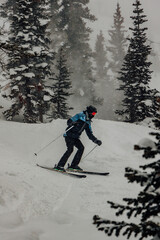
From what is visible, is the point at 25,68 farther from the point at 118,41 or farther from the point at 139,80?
the point at 118,41

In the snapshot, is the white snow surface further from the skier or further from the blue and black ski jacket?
the blue and black ski jacket

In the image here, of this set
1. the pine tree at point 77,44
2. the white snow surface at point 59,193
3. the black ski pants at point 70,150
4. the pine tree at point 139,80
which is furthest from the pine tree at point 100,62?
the black ski pants at point 70,150

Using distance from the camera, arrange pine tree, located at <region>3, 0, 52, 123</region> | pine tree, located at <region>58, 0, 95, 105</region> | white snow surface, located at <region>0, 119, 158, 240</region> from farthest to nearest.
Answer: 1. pine tree, located at <region>58, 0, 95, 105</region>
2. pine tree, located at <region>3, 0, 52, 123</region>
3. white snow surface, located at <region>0, 119, 158, 240</region>

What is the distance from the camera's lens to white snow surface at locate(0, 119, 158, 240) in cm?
426

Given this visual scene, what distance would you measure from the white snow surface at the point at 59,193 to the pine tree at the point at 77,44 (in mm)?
28498

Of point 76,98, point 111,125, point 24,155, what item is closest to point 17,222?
point 24,155

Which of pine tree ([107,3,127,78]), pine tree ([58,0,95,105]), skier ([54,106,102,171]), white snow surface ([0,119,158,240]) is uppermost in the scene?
pine tree ([107,3,127,78])

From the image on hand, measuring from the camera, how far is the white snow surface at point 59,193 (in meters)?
4.26

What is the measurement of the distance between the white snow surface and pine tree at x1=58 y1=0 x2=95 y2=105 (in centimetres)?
2850

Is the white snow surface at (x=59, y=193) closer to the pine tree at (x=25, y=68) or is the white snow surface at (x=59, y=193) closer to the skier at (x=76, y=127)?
the skier at (x=76, y=127)

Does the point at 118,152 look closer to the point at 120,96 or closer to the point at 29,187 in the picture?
the point at 29,187

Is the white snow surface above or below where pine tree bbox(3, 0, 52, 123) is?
below

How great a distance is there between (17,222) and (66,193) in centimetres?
209

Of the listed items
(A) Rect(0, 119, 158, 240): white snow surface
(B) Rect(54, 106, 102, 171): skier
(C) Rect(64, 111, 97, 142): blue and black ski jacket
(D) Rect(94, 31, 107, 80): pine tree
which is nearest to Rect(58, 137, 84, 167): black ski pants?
(B) Rect(54, 106, 102, 171): skier
